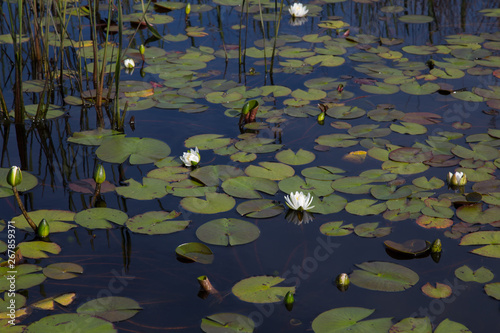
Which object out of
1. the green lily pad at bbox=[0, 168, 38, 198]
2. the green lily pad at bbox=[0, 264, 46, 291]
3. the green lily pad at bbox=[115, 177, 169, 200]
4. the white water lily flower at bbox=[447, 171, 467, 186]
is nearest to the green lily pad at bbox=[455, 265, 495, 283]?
the white water lily flower at bbox=[447, 171, 467, 186]

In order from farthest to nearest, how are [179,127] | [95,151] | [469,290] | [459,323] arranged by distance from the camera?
1. [179,127]
2. [95,151]
3. [469,290]
4. [459,323]

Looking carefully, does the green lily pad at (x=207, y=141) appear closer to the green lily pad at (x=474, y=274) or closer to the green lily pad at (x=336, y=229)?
the green lily pad at (x=336, y=229)

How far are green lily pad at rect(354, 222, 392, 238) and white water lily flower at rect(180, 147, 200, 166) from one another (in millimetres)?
1203

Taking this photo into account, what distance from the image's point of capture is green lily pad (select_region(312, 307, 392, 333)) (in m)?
2.29

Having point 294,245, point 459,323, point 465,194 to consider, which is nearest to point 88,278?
point 294,245

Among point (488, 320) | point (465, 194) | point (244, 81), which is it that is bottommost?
point (488, 320)

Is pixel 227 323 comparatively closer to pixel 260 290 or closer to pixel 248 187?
pixel 260 290

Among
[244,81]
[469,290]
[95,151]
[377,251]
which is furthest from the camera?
[244,81]

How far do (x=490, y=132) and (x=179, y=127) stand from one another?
239 centimetres

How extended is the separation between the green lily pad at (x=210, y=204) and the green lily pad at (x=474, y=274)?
133cm

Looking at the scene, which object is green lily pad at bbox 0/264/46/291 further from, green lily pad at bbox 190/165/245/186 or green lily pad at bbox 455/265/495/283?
green lily pad at bbox 455/265/495/283

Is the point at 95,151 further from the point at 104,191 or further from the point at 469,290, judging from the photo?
the point at 469,290

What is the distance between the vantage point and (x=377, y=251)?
9.26ft

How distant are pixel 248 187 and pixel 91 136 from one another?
1409mm
